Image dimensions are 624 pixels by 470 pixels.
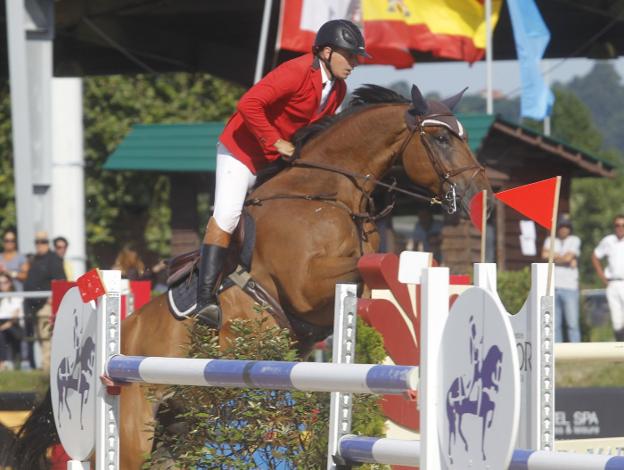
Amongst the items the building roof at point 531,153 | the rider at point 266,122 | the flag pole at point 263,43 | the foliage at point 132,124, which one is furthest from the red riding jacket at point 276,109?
the foliage at point 132,124

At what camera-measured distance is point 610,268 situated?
452 inches

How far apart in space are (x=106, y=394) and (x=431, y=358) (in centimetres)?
123

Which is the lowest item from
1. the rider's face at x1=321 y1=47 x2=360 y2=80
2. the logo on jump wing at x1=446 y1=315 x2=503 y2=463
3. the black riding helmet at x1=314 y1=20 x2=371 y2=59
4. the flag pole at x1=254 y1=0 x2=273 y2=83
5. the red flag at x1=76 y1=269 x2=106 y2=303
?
the logo on jump wing at x1=446 y1=315 x2=503 y2=463

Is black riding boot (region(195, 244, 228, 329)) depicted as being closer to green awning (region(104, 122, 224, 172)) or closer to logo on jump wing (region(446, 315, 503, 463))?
logo on jump wing (region(446, 315, 503, 463))

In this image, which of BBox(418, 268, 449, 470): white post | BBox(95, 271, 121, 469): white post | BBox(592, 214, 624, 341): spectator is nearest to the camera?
BBox(418, 268, 449, 470): white post

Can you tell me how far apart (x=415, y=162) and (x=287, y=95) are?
0.59 meters

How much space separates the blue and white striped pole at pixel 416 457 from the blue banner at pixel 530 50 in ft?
33.9

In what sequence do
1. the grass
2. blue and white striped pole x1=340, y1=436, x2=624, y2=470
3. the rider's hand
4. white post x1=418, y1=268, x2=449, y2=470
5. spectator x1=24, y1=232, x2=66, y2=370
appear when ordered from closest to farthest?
blue and white striped pole x1=340, y1=436, x2=624, y2=470 → white post x1=418, y1=268, x2=449, y2=470 → the rider's hand → the grass → spectator x1=24, y1=232, x2=66, y2=370

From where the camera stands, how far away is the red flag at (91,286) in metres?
3.47

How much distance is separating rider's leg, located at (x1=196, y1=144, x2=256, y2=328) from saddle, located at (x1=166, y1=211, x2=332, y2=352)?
69 mm

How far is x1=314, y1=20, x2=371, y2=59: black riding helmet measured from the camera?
15.9 feet

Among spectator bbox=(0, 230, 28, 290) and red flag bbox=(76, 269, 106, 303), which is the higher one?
red flag bbox=(76, 269, 106, 303)

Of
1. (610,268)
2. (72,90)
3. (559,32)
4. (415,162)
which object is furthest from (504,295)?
(415,162)

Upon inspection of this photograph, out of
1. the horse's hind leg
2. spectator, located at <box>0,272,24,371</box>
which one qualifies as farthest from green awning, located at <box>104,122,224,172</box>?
the horse's hind leg
